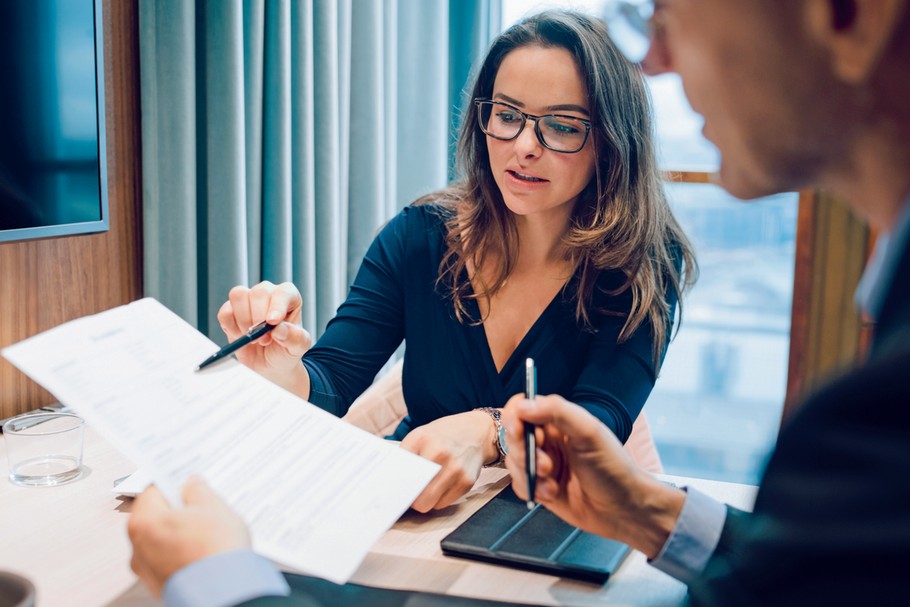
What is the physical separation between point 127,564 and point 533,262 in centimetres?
100

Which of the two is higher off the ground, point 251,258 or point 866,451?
point 866,451

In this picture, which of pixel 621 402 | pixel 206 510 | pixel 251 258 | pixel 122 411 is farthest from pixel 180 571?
pixel 251 258

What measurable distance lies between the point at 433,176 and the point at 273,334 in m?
1.47

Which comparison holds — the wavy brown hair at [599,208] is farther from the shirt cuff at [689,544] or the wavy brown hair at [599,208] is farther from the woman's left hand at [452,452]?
the shirt cuff at [689,544]

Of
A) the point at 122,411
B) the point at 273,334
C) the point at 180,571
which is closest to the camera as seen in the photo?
the point at 180,571

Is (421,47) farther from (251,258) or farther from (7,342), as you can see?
(7,342)

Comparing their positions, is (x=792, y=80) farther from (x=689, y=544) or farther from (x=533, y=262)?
(x=533, y=262)

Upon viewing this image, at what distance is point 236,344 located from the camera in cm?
98

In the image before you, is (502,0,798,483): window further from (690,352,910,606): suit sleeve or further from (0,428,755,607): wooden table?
(690,352,910,606): suit sleeve

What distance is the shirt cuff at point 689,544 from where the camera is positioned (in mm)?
837

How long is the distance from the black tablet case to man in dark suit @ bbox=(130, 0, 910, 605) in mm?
124

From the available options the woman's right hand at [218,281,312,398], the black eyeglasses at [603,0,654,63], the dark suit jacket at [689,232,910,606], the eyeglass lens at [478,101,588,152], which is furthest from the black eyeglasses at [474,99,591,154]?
the dark suit jacket at [689,232,910,606]

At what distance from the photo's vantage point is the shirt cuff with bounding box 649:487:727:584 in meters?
0.84

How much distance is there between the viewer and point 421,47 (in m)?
2.57
